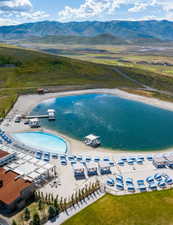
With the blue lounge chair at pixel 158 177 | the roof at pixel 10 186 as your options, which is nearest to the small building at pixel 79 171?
the roof at pixel 10 186

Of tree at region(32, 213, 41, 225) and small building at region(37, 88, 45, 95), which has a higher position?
small building at region(37, 88, 45, 95)

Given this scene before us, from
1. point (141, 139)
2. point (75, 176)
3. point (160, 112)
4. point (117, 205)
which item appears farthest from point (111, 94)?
point (117, 205)

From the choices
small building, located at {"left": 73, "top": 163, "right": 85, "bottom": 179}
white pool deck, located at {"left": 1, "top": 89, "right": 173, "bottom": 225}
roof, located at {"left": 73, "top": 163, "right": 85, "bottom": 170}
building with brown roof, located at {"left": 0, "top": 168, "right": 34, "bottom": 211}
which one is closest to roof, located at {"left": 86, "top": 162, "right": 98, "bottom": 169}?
roof, located at {"left": 73, "top": 163, "right": 85, "bottom": 170}

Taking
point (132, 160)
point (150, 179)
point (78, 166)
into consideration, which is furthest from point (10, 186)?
point (132, 160)

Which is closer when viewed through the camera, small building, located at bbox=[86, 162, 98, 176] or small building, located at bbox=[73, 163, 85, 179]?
small building, located at bbox=[73, 163, 85, 179]

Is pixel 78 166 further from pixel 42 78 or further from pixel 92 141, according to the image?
pixel 42 78

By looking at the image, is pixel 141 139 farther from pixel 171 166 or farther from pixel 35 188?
pixel 35 188

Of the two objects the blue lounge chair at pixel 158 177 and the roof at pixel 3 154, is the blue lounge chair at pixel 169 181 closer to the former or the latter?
the blue lounge chair at pixel 158 177

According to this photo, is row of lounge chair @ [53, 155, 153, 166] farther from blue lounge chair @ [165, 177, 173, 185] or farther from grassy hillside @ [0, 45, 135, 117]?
grassy hillside @ [0, 45, 135, 117]
